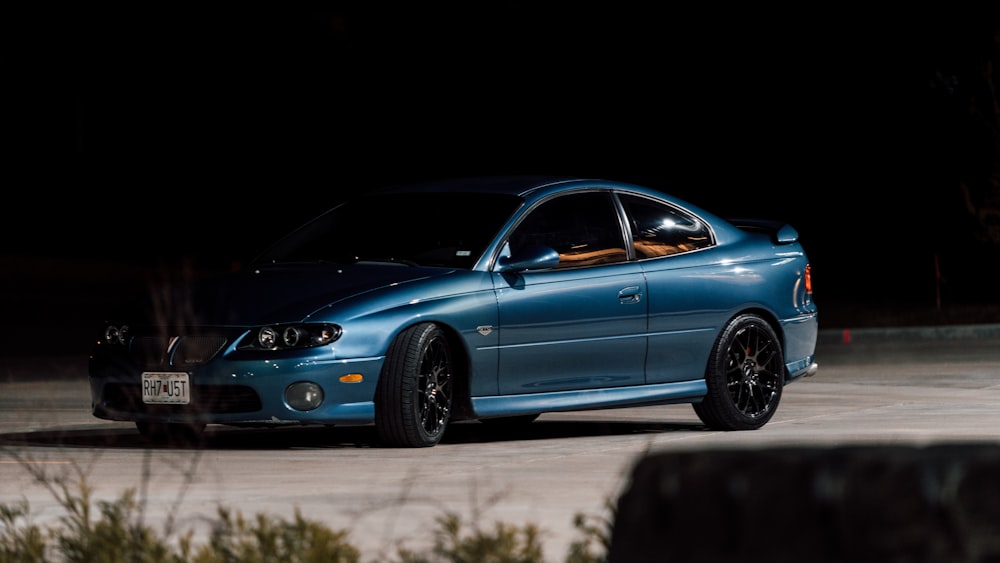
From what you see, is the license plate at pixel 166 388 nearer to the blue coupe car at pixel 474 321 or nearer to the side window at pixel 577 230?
the blue coupe car at pixel 474 321

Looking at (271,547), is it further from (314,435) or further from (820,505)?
(314,435)

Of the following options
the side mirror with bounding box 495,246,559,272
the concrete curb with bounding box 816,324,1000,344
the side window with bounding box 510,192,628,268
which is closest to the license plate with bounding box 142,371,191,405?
the side mirror with bounding box 495,246,559,272

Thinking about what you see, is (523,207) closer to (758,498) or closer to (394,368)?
(394,368)

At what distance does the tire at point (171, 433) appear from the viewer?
11.3m

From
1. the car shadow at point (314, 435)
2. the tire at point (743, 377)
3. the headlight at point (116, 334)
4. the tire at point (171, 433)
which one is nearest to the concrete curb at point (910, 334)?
the car shadow at point (314, 435)

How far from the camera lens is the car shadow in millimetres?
11336

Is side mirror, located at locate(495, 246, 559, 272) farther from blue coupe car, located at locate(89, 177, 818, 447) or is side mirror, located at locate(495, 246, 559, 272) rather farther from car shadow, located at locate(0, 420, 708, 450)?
car shadow, located at locate(0, 420, 708, 450)

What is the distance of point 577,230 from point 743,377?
4.47 ft

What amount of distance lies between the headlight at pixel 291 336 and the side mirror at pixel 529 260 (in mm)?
1165

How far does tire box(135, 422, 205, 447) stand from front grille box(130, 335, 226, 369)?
45 centimetres

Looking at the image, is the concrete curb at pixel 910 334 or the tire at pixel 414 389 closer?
the tire at pixel 414 389

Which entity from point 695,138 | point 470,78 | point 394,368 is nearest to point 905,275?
point 695,138

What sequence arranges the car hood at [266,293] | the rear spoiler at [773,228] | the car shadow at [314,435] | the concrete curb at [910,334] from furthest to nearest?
the concrete curb at [910,334] < the rear spoiler at [773,228] < the car shadow at [314,435] < the car hood at [266,293]

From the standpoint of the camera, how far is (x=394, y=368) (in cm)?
1066
